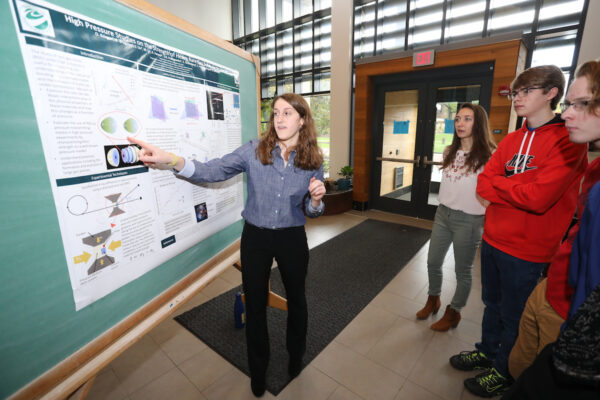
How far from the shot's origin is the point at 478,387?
5.20 ft

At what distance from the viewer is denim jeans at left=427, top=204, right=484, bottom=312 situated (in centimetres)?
184

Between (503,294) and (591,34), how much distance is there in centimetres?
391

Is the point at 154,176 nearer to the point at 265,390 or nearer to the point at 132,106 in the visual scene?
the point at 132,106

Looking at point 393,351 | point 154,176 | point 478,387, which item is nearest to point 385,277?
point 393,351

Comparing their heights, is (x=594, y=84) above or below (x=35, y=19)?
below

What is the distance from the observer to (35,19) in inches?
28.0

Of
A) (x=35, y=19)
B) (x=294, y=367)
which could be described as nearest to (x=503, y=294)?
(x=294, y=367)

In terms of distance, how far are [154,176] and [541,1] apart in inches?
Result: 205

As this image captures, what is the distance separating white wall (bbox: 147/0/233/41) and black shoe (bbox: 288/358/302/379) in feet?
23.6

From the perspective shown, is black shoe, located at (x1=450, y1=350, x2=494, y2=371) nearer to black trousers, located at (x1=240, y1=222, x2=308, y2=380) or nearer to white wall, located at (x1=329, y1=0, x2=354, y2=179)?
black trousers, located at (x1=240, y1=222, x2=308, y2=380)

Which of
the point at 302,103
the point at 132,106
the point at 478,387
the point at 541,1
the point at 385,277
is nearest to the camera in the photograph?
the point at 132,106

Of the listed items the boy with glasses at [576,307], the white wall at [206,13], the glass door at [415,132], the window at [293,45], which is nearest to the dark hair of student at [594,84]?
the boy with glasses at [576,307]

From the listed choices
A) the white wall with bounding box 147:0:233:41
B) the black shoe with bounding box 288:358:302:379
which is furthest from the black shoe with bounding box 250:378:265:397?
the white wall with bounding box 147:0:233:41

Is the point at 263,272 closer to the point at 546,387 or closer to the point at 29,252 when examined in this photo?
the point at 29,252
